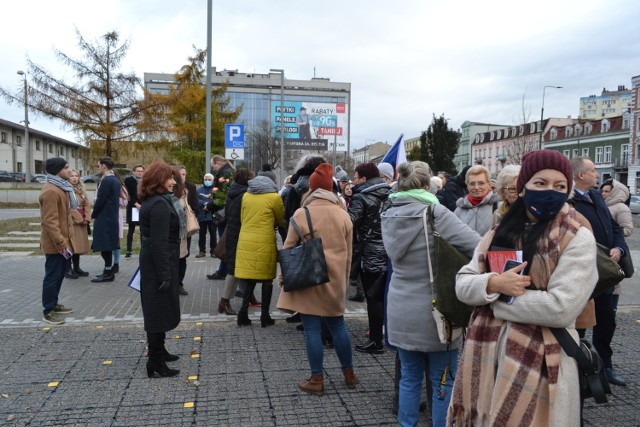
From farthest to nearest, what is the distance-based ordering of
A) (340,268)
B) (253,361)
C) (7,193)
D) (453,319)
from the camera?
(7,193), (253,361), (340,268), (453,319)

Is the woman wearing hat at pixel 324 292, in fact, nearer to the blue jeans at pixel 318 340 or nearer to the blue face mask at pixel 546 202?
the blue jeans at pixel 318 340

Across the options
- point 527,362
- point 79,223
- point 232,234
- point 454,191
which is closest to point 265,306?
point 232,234

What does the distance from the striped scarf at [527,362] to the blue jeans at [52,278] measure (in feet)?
18.3

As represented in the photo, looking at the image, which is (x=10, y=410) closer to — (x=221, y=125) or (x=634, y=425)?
(x=634, y=425)

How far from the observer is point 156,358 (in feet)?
15.2

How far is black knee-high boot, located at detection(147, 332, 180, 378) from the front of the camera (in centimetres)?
459

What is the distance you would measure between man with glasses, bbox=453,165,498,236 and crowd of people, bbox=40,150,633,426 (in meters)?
0.01

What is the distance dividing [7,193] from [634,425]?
32956 millimetres

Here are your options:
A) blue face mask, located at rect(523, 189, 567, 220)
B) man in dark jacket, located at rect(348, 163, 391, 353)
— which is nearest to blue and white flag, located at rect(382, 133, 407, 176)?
man in dark jacket, located at rect(348, 163, 391, 353)

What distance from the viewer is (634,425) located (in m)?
3.76

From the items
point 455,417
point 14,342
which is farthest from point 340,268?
point 14,342

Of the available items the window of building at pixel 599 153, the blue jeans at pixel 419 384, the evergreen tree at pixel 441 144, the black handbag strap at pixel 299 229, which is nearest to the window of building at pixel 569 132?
the window of building at pixel 599 153

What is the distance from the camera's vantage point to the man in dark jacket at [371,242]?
5.09 m

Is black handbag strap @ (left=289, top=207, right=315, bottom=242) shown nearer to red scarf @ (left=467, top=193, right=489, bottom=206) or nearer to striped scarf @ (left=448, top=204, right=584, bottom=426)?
red scarf @ (left=467, top=193, right=489, bottom=206)
